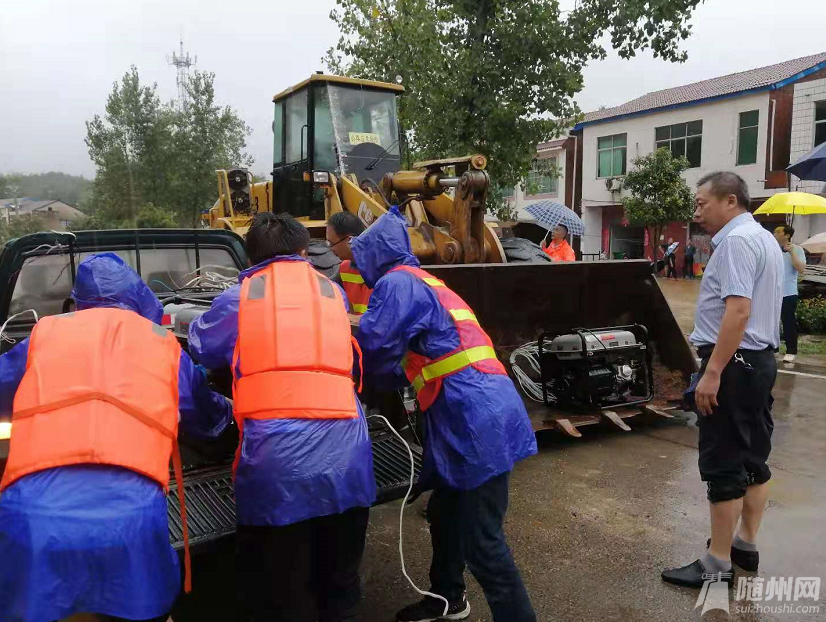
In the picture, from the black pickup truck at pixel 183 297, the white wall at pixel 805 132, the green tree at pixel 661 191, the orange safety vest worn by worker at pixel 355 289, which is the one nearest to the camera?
the black pickup truck at pixel 183 297

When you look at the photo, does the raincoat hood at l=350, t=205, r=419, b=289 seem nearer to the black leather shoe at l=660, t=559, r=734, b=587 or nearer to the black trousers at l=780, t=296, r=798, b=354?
the black leather shoe at l=660, t=559, r=734, b=587

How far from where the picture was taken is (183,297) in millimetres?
4039

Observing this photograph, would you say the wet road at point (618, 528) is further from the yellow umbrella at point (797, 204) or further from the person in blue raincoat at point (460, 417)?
the yellow umbrella at point (797, 204)

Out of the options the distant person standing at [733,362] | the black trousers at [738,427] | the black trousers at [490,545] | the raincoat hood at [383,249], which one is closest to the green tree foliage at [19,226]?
the raincoat hood at [383,249]

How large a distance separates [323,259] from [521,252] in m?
1.93

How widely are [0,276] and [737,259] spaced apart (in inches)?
149

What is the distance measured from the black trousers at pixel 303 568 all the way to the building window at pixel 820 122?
21.1 meters

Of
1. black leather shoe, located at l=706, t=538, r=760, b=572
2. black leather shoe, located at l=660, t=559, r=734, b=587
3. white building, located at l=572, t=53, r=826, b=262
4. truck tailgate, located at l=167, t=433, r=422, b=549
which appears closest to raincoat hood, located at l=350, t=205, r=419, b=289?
truck tailgate, located at l=167, t=433, r=422, b=549

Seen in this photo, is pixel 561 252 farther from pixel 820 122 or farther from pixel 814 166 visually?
pixel 820 122

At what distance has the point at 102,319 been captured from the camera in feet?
6.53

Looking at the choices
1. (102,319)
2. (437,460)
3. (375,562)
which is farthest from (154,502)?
(375,562)

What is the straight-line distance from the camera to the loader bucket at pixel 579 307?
521 cm

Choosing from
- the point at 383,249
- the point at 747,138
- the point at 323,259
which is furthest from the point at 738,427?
the point at 747,138

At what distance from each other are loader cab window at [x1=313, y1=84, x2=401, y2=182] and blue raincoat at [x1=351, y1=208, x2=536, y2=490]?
4.84m
